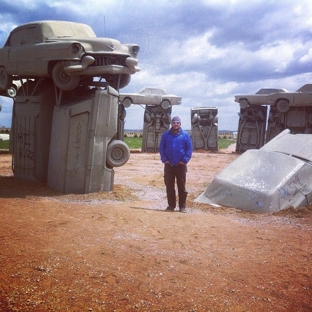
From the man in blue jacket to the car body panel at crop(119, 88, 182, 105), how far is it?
14.0 meters

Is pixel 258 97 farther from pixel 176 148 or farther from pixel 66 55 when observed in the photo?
pixel 176 148

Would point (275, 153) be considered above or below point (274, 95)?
below

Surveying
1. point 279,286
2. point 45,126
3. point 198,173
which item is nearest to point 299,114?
point 198,173

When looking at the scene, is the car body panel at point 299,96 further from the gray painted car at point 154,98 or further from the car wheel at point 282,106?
the gray painted car at point 154,98

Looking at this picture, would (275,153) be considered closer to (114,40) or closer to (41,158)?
(114,40)

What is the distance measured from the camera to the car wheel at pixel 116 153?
26.5ft

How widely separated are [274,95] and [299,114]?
60.0 inches

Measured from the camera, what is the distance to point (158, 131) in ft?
70.9

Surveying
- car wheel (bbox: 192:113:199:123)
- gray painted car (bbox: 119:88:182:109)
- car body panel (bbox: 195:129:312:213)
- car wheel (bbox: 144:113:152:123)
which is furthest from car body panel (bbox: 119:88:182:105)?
car body panel (bbox: 195:129:312:213)

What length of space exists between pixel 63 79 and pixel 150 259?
205 inches

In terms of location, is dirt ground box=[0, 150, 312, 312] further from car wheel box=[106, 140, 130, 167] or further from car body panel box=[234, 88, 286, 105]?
car body panel box=[234, 88, 286, 105]

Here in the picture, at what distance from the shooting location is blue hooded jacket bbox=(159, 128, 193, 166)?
6.62m

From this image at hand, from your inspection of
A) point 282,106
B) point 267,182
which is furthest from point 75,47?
point 282,106

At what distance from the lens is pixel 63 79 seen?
793cm
